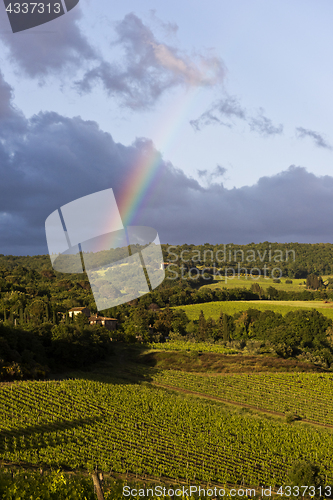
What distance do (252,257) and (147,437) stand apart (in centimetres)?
14508

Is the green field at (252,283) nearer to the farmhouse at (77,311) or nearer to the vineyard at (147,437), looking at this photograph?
the farmhouse at (77,311)

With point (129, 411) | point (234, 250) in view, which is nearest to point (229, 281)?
point (234, 250)

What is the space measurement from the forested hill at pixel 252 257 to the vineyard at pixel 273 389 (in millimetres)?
99064

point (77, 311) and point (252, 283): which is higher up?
point (77, 311)

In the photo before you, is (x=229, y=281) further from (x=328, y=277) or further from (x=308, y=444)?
(x=308, y=444)

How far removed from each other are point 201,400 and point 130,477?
20.7 m

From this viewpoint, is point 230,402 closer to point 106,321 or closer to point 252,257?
point 106,321

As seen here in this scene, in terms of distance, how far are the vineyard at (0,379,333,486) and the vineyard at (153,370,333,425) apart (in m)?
4.02

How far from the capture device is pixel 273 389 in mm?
40219

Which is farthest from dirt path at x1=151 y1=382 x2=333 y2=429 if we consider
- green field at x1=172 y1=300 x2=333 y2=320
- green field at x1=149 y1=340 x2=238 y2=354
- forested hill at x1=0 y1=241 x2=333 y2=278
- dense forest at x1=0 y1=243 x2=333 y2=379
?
forested hill at x1=0 y1=241 x2=333 y2=278

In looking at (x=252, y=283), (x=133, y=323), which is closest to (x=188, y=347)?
(x=133, y=323)

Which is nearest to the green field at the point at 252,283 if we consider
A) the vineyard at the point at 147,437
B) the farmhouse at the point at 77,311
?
the farmhouse at the point at 77,311

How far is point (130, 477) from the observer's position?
17250mm

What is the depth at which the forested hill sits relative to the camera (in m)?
148
